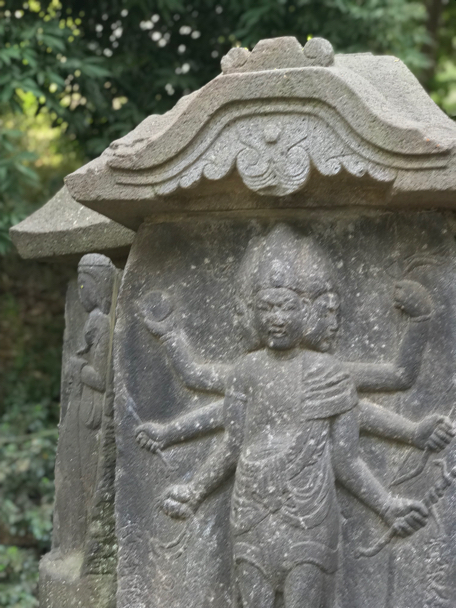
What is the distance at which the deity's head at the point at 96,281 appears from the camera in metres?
3.69

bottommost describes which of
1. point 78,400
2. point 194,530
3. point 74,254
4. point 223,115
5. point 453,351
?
point 194,530

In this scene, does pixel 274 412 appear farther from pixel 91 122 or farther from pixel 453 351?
pixel 91 122

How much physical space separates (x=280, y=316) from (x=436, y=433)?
63 centimetres

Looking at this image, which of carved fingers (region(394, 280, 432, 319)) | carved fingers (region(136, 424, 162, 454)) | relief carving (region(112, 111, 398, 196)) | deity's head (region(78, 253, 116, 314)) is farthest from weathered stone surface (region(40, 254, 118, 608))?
carved fingers (region(394, 280, 432, 319))

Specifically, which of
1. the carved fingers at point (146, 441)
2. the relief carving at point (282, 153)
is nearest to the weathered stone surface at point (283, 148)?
the relief carving at point (282, 153)

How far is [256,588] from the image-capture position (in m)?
2.68

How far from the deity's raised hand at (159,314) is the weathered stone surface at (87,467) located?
631 millimetres

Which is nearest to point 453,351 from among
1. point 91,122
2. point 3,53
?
point 3,53

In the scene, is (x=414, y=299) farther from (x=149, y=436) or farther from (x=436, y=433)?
(x=149, y=436)

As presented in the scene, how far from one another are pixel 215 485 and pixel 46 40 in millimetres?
3313

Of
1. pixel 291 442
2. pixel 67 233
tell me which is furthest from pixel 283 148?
pixel 67 233

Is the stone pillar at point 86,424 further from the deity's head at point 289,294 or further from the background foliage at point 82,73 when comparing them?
the background foliage at point 82,73

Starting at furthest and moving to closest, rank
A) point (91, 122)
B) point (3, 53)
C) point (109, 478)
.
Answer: point (91, 122)
point (3, 53)
point (109, 478)

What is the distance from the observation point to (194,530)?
9.52 feet
